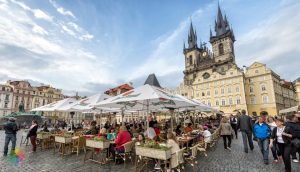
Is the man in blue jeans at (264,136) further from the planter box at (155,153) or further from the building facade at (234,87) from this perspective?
the building facade at (234,87)

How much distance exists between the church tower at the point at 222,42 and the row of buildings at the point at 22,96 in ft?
209

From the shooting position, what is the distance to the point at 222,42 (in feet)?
211

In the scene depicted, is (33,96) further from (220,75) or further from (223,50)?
(223,50)

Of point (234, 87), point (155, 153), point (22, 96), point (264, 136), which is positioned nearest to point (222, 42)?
point (234, 87)

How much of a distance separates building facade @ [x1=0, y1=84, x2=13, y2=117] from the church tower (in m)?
70.6

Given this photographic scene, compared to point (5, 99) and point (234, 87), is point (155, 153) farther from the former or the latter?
point (5, 99)

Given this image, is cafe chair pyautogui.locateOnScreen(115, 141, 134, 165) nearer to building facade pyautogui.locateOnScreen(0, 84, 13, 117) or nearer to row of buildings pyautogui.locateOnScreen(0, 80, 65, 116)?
row of buildings pyautogui.locateOnScreen(0, 80, 65, 116)

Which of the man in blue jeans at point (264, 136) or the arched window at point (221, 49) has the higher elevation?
the arched window at point (221, 49)

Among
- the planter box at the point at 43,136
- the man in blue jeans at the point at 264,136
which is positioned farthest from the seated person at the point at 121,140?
the planter box at the point at 43,136

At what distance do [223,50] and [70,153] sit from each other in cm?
6452

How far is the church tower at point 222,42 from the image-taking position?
61.8 meters

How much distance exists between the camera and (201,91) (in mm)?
53250

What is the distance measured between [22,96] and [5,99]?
4.74m

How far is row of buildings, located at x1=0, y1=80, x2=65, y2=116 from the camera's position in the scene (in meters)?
58.2
